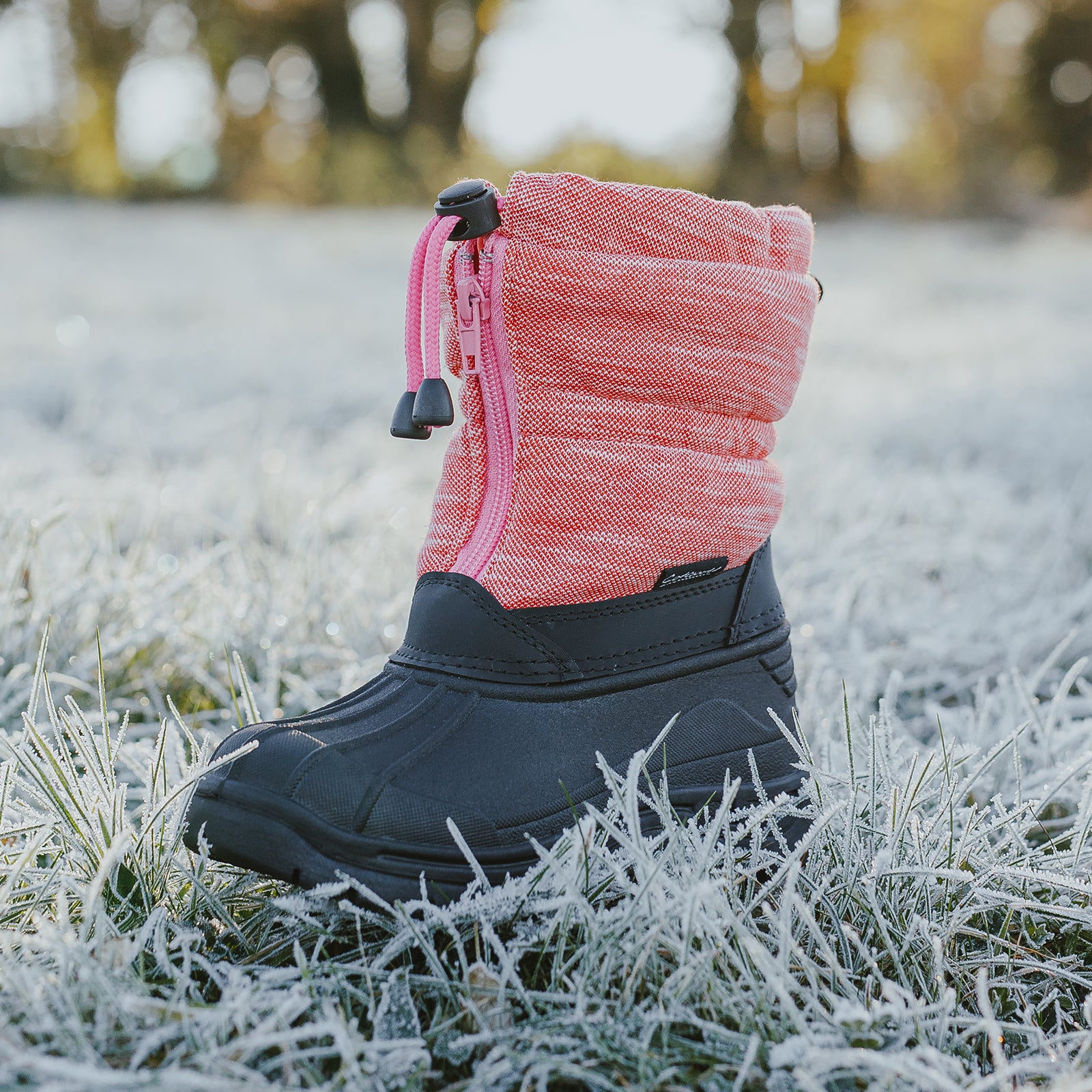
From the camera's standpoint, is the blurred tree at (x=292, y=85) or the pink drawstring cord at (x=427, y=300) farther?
the blurred tree at (x=292, y=85)

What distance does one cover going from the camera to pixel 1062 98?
15.4 m

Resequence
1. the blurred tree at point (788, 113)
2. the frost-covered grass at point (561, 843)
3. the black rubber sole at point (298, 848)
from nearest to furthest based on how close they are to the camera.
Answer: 1. the frost-covered grass at point (561, 843)
2. the black rubber sole at point (298, 848)
3. the blurred tree at point (788, 113)

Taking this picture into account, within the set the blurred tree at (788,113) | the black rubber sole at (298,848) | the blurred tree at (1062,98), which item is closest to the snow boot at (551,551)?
the black rubber sole at (298,848)

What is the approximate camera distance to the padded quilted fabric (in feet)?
3.17

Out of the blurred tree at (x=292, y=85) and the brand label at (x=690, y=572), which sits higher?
the blurred tree at (x=292, y=85)

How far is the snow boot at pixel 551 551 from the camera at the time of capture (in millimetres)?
903

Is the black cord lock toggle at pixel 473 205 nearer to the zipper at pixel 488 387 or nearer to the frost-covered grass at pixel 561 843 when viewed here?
the zipper at pixel 488 387

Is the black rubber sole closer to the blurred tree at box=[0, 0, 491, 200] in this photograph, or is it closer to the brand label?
the brand label

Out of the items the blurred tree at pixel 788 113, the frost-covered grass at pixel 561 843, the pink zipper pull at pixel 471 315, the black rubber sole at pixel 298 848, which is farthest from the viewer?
the blurred tree at pixel 788 113

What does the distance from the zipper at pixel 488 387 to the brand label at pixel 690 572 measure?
185 mm

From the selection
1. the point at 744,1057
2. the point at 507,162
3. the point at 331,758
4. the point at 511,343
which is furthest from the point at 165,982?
the point at 507,162

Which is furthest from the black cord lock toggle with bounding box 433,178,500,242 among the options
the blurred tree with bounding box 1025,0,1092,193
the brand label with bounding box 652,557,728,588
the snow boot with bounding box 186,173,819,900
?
the blurred tree with bounding box 1025,0,1092,193

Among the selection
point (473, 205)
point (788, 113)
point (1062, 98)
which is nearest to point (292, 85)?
point (788, 113)

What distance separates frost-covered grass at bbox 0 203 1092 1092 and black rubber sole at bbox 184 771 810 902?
32mm
